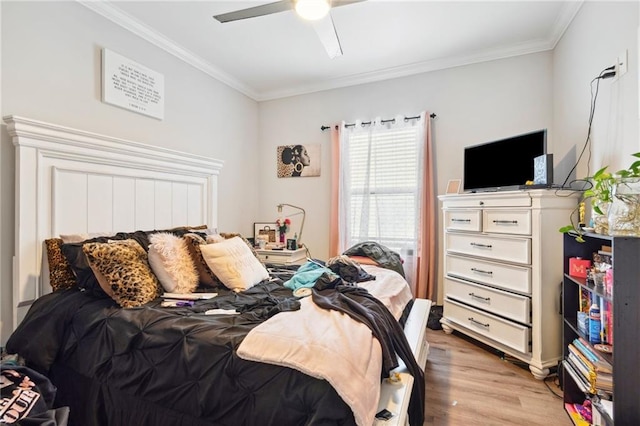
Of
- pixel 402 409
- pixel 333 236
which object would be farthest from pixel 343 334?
pixel 333 236

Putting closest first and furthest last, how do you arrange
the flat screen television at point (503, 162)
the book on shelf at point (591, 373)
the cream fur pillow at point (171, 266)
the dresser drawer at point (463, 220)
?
the book on shelf at point (591, 373), the cream fur pillow at point (171, 266), the flat screen television at point (503, 162), the dresser drawer at point (463, 220)

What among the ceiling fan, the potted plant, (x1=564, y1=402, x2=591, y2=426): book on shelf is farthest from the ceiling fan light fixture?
(x1=564, y1=402, x2=591, y2=426): book on shelf

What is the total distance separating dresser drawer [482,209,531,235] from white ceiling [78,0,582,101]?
5.04 ft

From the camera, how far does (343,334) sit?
3.82 feet

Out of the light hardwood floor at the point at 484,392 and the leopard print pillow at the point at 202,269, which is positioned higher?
the leopard print pillow at the point at 202,269

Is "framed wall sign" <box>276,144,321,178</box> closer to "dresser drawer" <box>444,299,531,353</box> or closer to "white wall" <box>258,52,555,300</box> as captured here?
"white wall" <box>258,52,555,300</box>

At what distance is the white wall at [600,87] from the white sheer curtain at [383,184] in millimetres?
1176

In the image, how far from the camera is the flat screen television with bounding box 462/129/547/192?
7.79 ft

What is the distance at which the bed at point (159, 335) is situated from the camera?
1.07m

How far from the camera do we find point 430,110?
327 centimetres

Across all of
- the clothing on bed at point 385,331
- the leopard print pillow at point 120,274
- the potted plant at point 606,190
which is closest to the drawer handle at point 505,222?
the potted plant at point 606,190

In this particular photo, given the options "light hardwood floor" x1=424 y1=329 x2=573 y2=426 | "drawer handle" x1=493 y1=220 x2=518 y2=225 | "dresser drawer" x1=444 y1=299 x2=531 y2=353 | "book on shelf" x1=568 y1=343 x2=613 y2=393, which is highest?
"drawer handle" x1=493 y1=220 x2=518 y2=225

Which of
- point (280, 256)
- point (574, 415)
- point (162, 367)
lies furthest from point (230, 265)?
point (574, 415)

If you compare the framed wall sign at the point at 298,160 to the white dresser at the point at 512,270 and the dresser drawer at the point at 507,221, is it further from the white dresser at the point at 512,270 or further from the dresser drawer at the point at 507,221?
the dresser drawer at the point at 507,221
